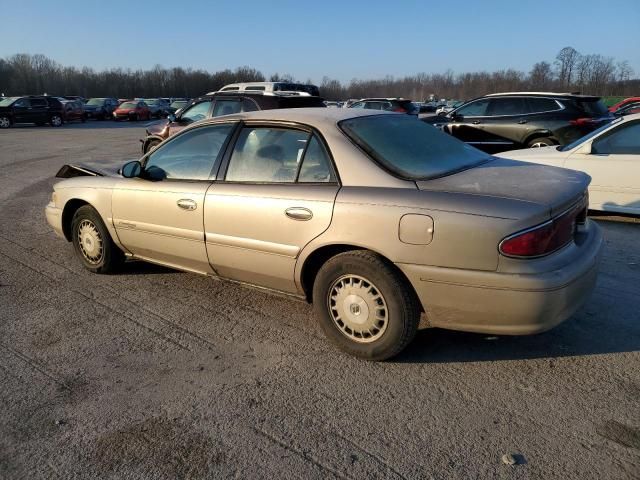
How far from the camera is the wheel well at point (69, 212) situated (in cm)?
496

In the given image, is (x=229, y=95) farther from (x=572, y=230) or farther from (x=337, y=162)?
(x=572, y=230)

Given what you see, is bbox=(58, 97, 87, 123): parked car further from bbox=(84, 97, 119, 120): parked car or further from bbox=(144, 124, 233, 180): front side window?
bbox=(144, 124, 233, 180): front side window

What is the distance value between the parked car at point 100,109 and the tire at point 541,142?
35557 millimetres

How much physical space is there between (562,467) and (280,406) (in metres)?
1.43

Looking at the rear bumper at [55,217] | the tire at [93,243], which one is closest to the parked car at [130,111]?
the rear bumper at [55,217]

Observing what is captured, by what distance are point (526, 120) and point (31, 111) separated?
2880 cm

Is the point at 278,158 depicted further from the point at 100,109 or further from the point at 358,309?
the point at 100,109

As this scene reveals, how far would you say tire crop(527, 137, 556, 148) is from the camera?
32.7ft

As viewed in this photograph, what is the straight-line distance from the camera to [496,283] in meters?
2.76

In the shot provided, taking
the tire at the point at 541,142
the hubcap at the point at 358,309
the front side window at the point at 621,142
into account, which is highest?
the front side window at the point at 621,142

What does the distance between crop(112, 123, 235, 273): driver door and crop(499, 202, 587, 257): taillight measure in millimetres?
2270

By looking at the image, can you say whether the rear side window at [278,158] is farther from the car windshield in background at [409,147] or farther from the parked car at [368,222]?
the car windshield in background at [409,147]

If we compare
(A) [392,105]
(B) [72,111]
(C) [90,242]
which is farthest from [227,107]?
(B) [72,111]

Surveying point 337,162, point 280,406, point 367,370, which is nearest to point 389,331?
point 367,370
